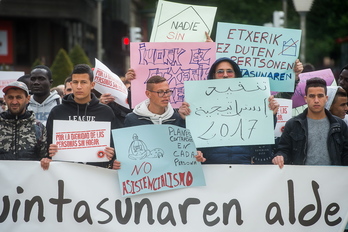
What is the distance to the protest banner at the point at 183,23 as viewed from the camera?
8578mm

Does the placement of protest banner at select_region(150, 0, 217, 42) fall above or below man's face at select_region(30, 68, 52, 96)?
above

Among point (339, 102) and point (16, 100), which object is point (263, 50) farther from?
point (16, 100)

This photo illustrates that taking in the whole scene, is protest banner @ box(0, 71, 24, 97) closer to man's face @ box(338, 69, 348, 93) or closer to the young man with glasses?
the young man with glasses

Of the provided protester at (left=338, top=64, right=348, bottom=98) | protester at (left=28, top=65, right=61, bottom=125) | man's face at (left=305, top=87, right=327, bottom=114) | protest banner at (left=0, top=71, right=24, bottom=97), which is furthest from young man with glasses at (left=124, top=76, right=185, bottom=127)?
protest banner at (left=0, top=71, right=24, bottom=97)

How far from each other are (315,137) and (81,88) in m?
2.08

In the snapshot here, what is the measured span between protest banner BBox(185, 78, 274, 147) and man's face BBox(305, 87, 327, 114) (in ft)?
1.16

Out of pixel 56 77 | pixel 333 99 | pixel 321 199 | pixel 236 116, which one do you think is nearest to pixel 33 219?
pixel 236 116

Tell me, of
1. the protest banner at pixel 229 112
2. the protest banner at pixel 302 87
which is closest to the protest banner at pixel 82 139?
the protest banner at pixel 229 112

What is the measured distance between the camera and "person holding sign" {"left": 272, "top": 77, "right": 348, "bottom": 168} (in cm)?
674

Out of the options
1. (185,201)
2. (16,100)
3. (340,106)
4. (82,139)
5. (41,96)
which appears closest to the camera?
(82,139)

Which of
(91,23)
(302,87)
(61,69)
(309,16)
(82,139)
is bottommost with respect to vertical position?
(82,139)

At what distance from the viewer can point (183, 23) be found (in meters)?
8.59

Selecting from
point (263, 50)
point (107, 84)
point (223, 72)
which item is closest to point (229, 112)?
point (223, 72)

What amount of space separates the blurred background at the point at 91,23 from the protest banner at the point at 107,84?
14.1 m
